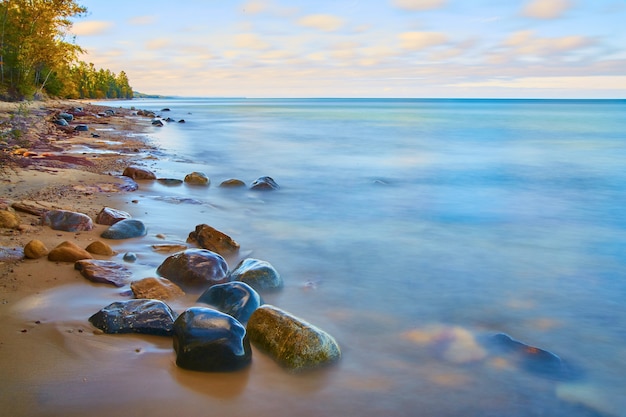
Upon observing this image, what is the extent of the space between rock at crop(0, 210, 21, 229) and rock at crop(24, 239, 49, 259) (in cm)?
89

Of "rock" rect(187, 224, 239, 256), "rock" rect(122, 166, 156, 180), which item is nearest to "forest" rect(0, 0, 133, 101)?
"rock" rect(122, 166, 156, 180)

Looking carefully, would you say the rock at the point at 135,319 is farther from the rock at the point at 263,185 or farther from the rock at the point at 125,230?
the rock at the point at 263,185

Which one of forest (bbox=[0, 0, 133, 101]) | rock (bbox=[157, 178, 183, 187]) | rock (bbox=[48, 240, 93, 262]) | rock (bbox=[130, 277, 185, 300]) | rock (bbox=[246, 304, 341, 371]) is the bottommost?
rock (bbox=[246, 304, 341, 371])

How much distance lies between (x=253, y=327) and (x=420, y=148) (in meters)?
20.4

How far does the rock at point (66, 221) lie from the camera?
231 inches

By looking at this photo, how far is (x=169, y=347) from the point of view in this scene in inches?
140

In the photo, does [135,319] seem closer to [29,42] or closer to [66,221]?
[66,221]

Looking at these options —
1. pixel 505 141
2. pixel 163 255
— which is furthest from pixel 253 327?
pixel 505 141

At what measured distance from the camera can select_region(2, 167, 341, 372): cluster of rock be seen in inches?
134

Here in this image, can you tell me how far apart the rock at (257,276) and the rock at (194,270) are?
159 mm

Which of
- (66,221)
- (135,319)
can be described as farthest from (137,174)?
(135,319)

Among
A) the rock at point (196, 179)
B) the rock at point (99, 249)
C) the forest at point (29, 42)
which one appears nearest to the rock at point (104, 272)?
the rock at point (99, 249)

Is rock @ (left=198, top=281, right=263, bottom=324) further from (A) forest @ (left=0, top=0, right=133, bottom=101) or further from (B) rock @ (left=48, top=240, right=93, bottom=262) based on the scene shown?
(A) forest @ (left=0, top=0, right=133, bottom=101)

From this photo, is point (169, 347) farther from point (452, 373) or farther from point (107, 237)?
point (107, 237)
